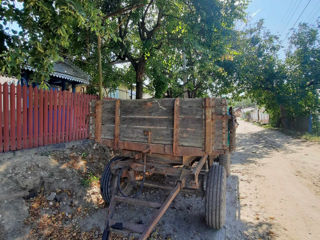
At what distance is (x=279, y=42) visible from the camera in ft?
51.1

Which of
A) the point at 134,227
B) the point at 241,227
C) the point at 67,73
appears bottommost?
the point at 241,227

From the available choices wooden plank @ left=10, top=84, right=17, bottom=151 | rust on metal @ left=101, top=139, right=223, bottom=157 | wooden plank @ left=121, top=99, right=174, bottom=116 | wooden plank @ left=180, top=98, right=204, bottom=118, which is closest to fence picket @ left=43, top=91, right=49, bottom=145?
wooden plank @ left=10, top=84, right=17, bottom=151

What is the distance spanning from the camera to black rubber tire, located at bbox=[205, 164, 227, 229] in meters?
2.68

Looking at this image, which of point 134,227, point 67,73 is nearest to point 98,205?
point 134,227

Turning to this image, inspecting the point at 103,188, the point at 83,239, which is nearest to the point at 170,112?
the point at 103,188

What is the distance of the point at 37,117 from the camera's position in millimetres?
5137

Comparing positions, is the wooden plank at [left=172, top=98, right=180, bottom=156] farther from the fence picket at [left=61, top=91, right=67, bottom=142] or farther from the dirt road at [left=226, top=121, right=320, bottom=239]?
the fence picket at [left=61, top=91, right=67, bottom=142]

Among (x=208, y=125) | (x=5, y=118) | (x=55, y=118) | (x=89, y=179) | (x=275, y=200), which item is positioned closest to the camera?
(x=208, y=125)

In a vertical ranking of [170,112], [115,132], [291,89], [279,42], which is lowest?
[115,132]

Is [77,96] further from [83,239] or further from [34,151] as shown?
[83,239]

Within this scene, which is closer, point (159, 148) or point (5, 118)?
point (159, 148)

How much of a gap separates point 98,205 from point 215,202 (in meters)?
2.23

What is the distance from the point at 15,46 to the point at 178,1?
5566 millimetres

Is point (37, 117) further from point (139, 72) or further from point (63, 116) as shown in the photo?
point (139, 72)
